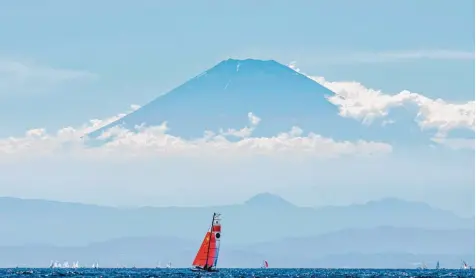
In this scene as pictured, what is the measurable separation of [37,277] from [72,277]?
466cm

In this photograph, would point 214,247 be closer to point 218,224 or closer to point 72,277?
point 218,224

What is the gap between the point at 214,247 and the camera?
18988cm

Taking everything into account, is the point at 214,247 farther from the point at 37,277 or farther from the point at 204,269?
the point at 37,277

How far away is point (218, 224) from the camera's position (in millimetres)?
188500

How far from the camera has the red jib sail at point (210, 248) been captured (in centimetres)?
18875

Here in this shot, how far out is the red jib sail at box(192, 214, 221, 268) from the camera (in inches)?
7431

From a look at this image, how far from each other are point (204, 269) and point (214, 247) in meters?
4.05

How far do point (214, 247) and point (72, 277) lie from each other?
2169 cm

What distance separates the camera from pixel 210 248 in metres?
190

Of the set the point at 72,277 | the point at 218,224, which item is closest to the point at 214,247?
the point at 218,224

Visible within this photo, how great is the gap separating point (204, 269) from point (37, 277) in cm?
2348

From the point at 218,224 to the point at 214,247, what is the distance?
3.34m

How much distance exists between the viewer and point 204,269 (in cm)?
19225

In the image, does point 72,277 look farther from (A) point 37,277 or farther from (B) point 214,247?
(B) point 214,247
